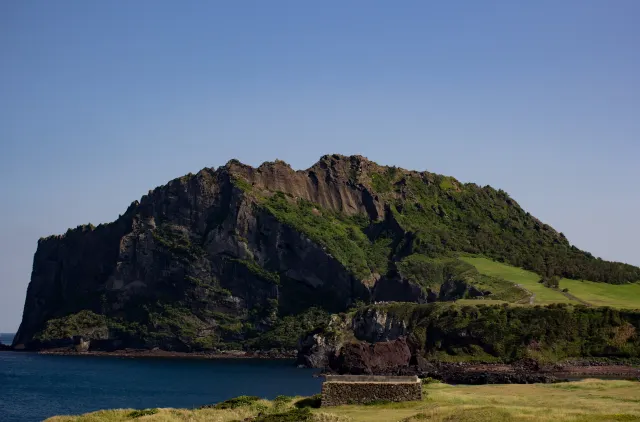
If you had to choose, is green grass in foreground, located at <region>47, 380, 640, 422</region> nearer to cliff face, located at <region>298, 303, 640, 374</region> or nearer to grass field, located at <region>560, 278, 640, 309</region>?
cliff face, located at <region>298, 303, 640, 374</region>

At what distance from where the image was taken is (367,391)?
6272 cm

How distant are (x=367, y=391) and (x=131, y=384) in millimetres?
77110

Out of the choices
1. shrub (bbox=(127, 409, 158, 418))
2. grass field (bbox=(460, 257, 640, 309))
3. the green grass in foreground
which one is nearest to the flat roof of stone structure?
the green grass in foreground

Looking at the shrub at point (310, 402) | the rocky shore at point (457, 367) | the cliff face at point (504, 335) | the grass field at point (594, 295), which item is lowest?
the shrub at point (310, 402)

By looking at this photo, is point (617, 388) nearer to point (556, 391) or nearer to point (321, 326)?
point (556, 391)

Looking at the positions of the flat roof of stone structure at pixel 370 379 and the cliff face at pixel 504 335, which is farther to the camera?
the cliff face at pixel 504 335

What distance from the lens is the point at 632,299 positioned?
7229 inches

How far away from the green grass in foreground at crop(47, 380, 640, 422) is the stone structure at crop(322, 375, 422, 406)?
906 mm

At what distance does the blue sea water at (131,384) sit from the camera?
103 m

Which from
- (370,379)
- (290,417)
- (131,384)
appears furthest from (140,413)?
(131,384)

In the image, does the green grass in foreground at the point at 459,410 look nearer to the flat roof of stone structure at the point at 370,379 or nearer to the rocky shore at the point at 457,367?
the flat roof of stone structure at the point at 370,379

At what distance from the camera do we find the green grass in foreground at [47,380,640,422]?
52.8 metres

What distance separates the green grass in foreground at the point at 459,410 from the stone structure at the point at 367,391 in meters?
0.91

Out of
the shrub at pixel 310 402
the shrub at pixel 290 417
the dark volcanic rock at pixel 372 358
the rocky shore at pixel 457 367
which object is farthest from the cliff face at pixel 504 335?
the shrub at pixel 290 417
